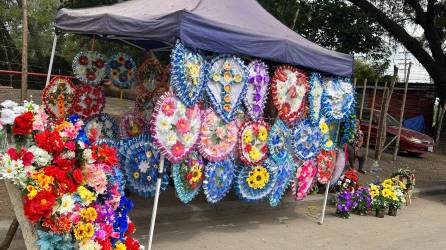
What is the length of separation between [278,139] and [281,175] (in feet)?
1.62

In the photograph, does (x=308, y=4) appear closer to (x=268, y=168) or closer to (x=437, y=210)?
(x=437, y=210)

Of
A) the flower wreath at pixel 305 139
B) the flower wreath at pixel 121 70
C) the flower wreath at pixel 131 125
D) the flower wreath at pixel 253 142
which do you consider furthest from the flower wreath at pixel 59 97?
the flower wreath at pixel 305 139

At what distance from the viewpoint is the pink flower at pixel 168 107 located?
474 centimetres

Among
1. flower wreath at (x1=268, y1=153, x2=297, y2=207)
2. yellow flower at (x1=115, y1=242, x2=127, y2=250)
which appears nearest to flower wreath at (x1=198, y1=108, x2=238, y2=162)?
flower wreath at (x1=268, y1=153, x2=297, y2=207)

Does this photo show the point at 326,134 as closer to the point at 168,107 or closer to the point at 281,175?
the point at 281,175

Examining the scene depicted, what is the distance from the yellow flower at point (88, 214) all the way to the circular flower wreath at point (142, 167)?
1793mm

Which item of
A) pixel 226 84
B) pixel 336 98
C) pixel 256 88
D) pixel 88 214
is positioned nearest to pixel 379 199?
pixel 336 98

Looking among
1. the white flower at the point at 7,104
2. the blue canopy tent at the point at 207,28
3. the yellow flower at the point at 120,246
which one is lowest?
the yellow flower at the point at 120,246

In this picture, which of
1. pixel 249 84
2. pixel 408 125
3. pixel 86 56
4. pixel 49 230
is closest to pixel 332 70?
pixel 249 84

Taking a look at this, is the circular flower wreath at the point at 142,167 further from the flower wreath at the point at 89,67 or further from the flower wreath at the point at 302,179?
the flower wreath at the point at 302,179

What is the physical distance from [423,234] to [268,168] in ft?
9.46

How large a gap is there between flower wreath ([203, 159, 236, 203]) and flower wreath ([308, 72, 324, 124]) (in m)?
1.43

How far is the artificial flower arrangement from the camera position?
347 centimetres

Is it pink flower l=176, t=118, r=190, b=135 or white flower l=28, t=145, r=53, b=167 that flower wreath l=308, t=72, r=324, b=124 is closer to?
pink flower l=176, t=118, r=190, b=135
